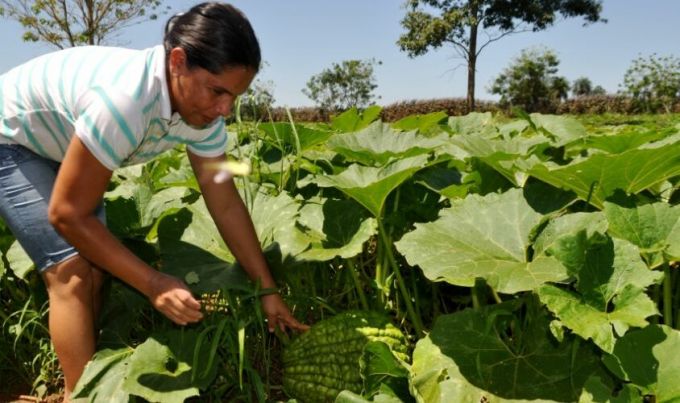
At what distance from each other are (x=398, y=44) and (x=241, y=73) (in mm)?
24566

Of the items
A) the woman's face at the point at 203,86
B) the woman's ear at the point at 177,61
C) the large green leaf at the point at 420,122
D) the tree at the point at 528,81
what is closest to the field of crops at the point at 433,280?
the woman's face at the point at 203,86

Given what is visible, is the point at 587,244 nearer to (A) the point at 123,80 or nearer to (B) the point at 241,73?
(B) the point at 241,73

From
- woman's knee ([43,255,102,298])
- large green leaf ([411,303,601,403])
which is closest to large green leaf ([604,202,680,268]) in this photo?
large green leaf ([411,303,601,403])

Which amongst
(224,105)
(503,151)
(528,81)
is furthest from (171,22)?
(528,81)

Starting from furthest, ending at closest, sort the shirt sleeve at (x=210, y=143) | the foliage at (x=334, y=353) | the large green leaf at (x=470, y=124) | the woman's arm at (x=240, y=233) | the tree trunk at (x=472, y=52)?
the tree trunk at (x=472, y=52), the large green leaf at (x=470, y=124), the shirt sleeve at (x=210, y=143), the woman's arm at (x=240, y=233), the foliage at (x=334, y=353)

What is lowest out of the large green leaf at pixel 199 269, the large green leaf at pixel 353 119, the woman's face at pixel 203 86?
the large green leaf at pixel 199 269

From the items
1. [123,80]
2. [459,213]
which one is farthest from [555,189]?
[123,80]

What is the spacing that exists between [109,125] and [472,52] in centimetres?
2389

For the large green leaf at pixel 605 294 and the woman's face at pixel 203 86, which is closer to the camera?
the large green leaf at pixel 605 294

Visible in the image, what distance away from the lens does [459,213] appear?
1718 mm

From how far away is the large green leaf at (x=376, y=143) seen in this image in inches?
85.7

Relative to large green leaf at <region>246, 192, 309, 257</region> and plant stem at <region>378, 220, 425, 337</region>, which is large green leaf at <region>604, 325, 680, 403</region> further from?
large green leaf at <region>246, 192, 309, 257</region>

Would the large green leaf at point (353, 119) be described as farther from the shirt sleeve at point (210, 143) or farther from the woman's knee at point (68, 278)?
the woman's knee at point (68, 278)

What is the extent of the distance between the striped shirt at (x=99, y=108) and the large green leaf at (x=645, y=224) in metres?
1.14
